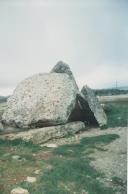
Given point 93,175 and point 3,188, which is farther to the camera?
point 93,175

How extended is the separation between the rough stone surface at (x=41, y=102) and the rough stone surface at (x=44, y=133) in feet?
1.49

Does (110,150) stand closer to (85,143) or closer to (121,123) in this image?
(85,143)

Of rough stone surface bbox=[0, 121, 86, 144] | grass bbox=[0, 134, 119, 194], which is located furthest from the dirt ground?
rough stone surface bbox=[0, 121, 86, 144]

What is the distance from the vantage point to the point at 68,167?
10.8 meters

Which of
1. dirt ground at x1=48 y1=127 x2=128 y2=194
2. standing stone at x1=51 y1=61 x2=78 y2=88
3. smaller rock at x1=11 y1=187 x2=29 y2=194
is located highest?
standing stone at x1=51 y1=61 x2=78 y2=88

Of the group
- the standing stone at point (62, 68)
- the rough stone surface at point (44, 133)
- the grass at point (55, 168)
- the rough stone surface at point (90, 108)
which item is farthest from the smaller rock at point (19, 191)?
the standing stone at point (62, 68)

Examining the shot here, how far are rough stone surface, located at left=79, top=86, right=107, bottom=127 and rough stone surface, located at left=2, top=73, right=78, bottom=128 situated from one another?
54cm

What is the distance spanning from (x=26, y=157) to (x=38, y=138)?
2.86 metres

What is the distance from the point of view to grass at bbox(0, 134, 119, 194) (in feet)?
30.4

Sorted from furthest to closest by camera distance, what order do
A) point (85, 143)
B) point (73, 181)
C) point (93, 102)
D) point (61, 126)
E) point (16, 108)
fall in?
point (93, 102) → point (16, 108) → point (61, 126) → point (85, 143) → point (73, 181)

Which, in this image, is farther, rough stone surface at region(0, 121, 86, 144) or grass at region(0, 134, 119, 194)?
rough stone surface at region(0, 121, 86, 144)

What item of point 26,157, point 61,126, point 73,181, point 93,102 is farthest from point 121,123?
point 73,181

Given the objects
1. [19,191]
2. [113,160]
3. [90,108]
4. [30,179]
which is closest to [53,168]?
[30,179]

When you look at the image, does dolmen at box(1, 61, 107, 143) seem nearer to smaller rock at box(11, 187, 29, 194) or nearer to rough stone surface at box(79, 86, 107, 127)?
rough stone surface at box(79, 86, 107, 127)
